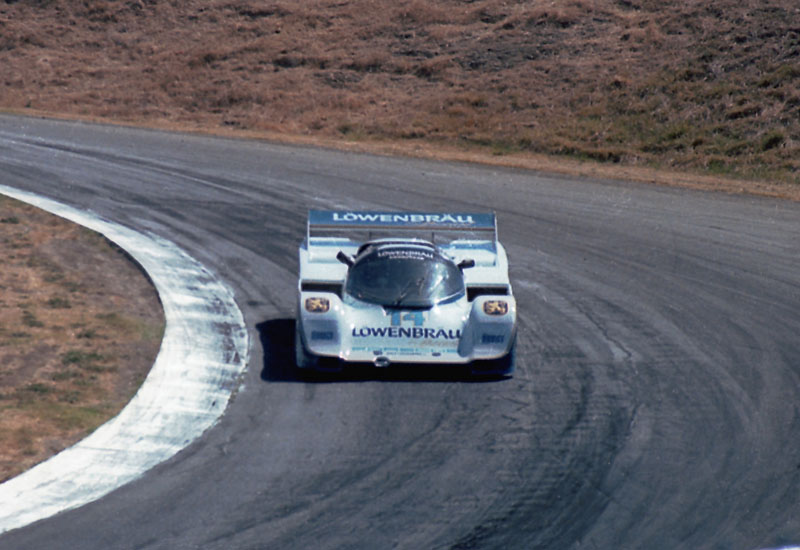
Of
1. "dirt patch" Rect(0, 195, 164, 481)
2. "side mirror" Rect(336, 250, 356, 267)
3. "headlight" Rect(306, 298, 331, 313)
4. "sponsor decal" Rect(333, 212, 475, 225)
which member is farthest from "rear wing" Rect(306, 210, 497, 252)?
"dirt patch" Rect(0, 195, 164, 481)

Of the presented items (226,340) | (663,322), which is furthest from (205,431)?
(663,322)

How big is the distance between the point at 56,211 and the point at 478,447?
14.2 m

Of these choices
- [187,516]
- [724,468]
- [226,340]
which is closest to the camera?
[187,516]

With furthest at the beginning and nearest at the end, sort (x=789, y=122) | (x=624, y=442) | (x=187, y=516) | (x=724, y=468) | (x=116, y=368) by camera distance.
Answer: (x=789, y=122), (x=116, y=368), (x=624, y=442), (x=724, y=468), (x=187, y=516)

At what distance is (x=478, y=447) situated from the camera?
10117 mm

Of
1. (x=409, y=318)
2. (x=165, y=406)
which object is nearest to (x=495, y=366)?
(x=409, y=318)

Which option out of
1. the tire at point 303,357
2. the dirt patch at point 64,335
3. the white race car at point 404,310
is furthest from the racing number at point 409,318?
the dirt patch at point 64,335

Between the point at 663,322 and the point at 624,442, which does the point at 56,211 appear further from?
the point at 624,442

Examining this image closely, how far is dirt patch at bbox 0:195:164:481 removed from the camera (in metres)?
10.4

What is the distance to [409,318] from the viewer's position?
12.0 metres

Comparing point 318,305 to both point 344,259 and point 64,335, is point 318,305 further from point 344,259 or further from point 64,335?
point 64,335

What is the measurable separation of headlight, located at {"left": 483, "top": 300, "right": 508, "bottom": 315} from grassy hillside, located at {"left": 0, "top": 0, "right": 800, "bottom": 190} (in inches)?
725

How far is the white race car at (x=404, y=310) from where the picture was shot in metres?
11.8

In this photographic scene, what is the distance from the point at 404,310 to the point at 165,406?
2809 mm
